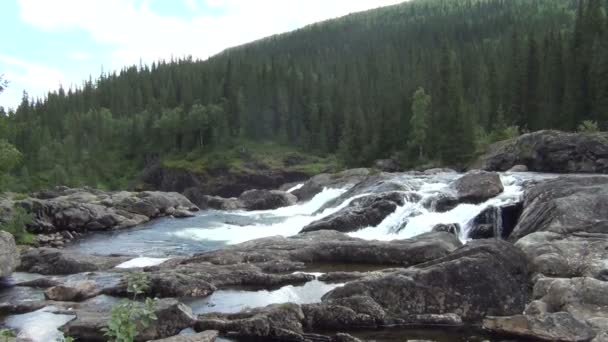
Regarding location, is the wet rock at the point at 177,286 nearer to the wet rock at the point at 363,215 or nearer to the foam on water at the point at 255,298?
the foam on water at the point at 255,298

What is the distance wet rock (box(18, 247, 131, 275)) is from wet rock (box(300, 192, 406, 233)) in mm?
15462

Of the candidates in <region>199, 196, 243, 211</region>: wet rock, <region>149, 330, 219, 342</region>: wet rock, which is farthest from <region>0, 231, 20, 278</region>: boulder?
<region>199, 196, 243, 211</region>: wet rock

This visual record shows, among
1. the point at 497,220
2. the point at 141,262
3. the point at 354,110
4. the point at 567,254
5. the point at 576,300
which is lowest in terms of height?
the point at 141,262

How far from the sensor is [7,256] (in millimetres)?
27484

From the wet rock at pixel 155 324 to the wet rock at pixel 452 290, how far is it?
222 inches

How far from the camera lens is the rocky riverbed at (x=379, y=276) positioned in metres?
18.5

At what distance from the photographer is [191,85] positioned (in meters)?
179

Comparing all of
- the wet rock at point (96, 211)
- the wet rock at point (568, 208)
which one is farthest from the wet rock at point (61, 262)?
the wet rock at point (568, 208)

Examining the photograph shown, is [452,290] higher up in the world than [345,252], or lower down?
higher up

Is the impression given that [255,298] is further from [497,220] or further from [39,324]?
[497,220]

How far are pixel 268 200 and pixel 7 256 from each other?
164 feet

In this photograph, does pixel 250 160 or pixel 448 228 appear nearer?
pixel 448 228

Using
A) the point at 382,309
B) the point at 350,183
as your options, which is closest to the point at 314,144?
the point at 350,183

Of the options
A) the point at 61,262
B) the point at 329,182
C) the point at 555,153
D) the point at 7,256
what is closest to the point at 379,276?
the point at 7,256
